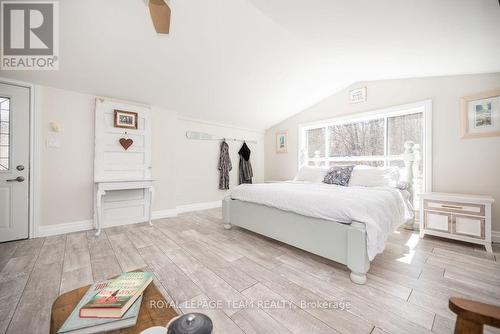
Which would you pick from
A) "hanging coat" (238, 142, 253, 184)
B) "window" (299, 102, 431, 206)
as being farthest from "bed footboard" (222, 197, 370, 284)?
"window" (299, 102, 431, 206)

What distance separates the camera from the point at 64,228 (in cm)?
272

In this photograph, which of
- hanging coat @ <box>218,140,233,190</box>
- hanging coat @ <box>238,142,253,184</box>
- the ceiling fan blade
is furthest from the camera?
hanging coat @ <box>238,142,253,184</box>

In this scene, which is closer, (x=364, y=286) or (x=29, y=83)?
(x=364, y=286)

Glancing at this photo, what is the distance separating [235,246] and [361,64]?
3118 mm

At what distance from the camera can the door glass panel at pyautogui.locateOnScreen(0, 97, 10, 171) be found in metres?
2.38

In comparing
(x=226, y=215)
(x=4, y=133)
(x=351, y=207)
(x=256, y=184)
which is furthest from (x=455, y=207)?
(x=4, y=133)

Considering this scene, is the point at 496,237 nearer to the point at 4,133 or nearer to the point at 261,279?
the point at 261,279

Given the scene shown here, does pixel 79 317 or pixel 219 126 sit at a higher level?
pixel 219 126

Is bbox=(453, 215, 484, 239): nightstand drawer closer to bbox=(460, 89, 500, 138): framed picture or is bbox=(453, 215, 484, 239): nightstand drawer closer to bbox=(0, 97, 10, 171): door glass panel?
bbox=(460, 89, 500, 138): framed picture

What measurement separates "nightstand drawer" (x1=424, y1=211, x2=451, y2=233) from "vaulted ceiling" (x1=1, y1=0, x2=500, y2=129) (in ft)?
6.02

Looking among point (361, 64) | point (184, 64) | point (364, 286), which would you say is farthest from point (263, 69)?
point (364, 286)

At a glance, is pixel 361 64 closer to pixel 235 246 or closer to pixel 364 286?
pixel 364 286

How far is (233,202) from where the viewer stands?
2.85 metres

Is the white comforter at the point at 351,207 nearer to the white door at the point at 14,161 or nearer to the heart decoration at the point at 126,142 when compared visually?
the heart decoration at the point at 126,142
